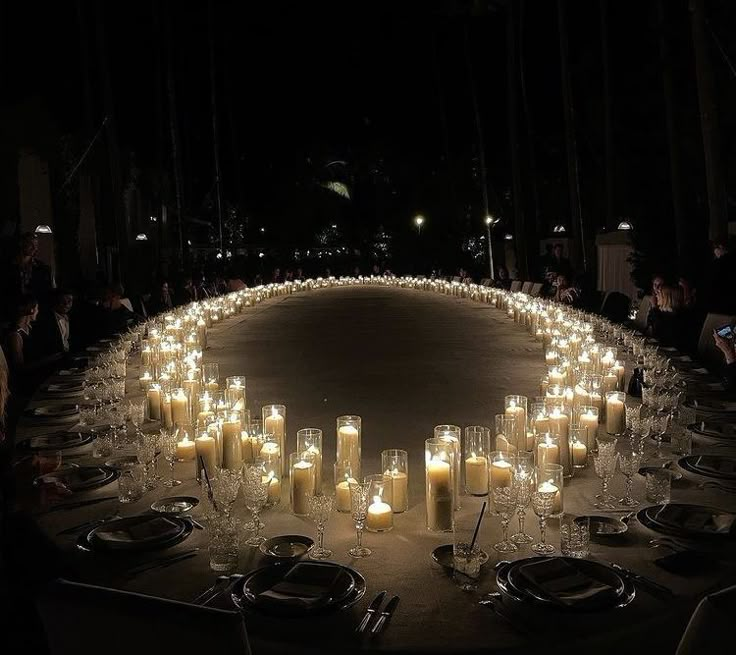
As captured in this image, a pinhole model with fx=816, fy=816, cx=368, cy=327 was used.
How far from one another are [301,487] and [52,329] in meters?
5.60

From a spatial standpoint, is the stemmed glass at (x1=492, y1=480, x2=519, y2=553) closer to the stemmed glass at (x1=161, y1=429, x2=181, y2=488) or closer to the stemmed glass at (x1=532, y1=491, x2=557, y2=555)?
the stemmed glass at (x1=532, y1=491, x2=557, y2=555)

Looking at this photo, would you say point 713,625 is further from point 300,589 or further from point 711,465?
point 711,465

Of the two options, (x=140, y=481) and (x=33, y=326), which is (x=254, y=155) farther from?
(x=140, y=481)

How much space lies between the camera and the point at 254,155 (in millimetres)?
36312

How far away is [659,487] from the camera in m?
3.00

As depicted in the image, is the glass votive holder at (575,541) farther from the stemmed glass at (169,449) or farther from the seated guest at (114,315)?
the seated guest at (114,315)

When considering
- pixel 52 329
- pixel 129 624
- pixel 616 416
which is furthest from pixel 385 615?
pixel 52 329

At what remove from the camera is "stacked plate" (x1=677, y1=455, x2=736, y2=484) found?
3.25m

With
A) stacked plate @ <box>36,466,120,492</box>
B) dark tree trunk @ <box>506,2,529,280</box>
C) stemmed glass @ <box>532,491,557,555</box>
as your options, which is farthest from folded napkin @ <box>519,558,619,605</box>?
dark tree trunk @ <box>506,2,529,280</box>

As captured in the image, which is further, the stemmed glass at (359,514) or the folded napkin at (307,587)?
the stemmed glass at (359,514)

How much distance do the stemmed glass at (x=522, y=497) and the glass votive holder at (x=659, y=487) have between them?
55 centimetres

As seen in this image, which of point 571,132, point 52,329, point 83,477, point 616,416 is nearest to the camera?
point 83,477

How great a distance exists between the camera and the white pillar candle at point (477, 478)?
3.22m

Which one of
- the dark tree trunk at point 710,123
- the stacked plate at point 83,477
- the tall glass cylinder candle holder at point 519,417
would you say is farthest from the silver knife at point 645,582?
the dark tree trunk at point 710,123
